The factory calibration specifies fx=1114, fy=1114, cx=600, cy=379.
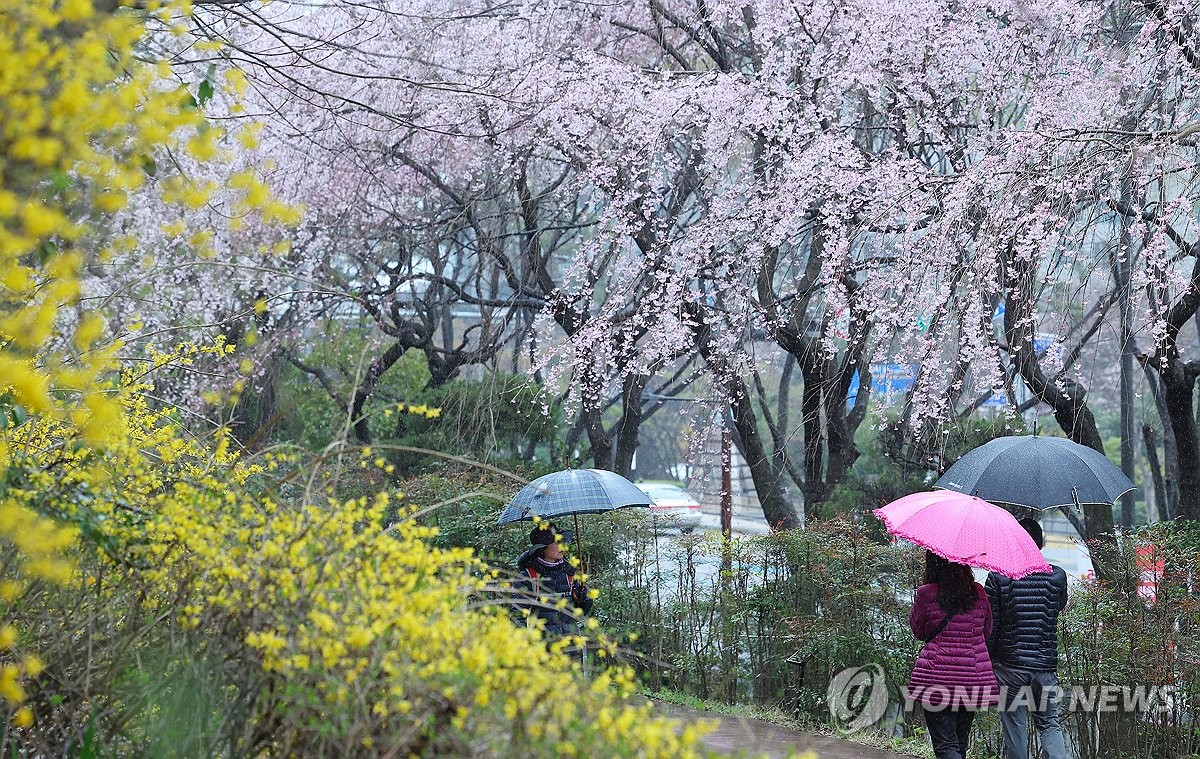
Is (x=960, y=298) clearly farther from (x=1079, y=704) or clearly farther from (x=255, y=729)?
(x=255, y=729)

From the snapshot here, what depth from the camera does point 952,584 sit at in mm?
4773

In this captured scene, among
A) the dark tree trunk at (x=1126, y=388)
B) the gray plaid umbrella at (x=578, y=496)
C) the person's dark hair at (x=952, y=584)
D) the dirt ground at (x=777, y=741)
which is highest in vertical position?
the dark tree trunk at (x=1126, y=388)

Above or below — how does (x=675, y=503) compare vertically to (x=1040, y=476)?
above

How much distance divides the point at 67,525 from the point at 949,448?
28.0 feet

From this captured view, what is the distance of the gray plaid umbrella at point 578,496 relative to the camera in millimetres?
6297

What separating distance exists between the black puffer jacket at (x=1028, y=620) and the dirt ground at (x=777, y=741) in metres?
1.52

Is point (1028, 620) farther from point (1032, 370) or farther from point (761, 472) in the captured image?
point (761, 472)

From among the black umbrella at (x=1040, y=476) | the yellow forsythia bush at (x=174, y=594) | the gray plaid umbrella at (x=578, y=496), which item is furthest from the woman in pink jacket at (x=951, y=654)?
the yellow forsythia bush at (x=174, y=594)

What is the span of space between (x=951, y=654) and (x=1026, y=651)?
40cm

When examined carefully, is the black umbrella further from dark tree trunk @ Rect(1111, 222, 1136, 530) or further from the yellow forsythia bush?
the yellow forsythia bush

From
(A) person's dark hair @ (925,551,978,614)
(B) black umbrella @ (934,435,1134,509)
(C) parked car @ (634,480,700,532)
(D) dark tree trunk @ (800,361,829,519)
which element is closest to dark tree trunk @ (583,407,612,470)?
(C) parked car @ (634,480,700,532)

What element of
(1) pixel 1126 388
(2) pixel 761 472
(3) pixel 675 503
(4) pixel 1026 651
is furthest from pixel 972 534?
(3) pixel 675 503

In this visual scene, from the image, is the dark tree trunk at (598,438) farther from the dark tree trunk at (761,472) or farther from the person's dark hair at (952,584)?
the person's dark hair at (952,584)

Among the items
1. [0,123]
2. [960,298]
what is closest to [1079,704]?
[960,298]
